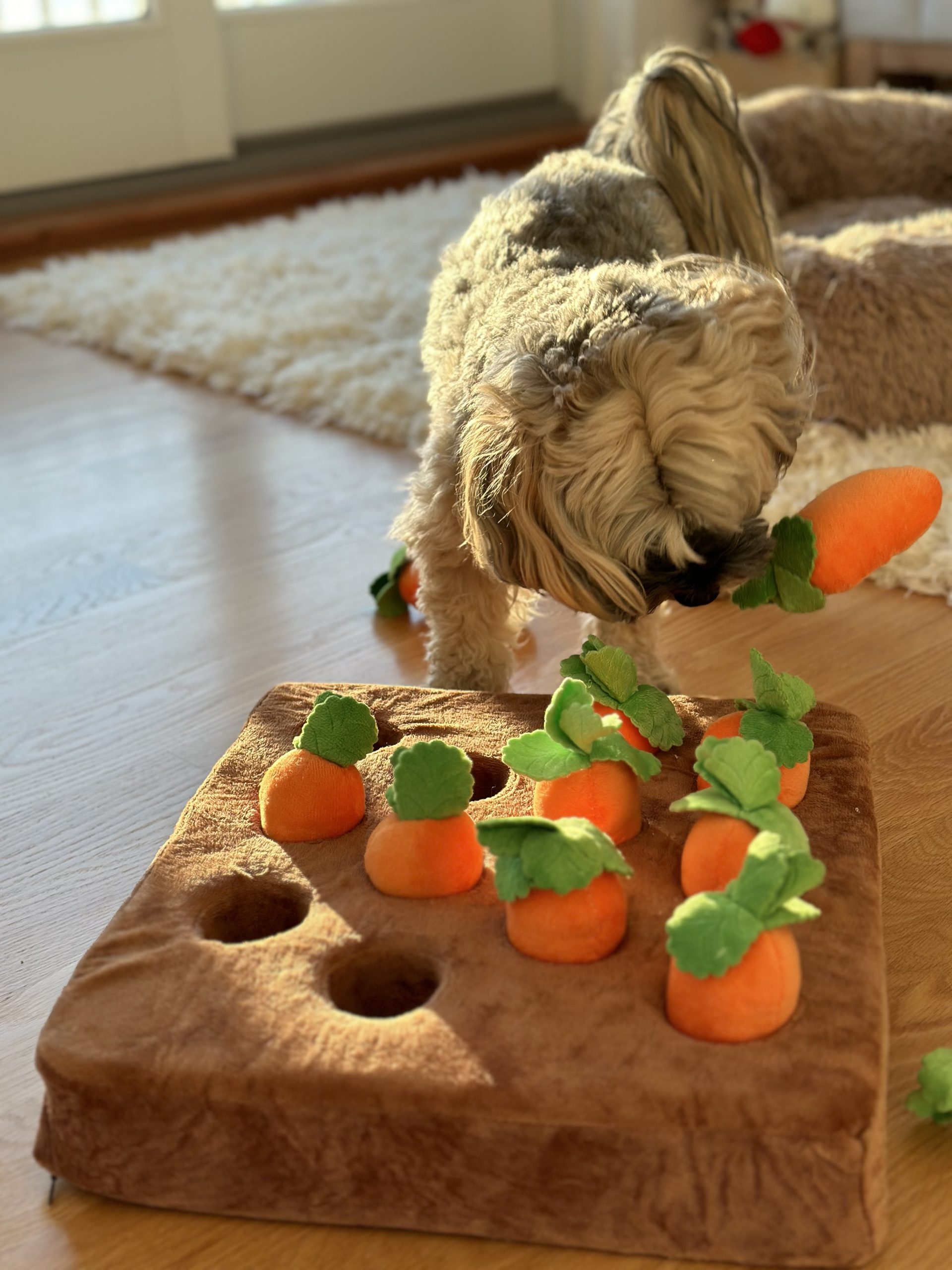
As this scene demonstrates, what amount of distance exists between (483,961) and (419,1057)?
0.41 feet

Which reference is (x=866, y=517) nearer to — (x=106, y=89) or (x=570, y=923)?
(x=570, y=923)

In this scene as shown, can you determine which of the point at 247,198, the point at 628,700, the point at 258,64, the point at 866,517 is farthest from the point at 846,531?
the point at 258,64

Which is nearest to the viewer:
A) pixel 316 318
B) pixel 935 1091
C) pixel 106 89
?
pixel 935 1091

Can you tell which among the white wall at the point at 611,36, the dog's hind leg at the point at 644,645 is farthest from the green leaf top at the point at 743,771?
the white wall at the point at 611,36

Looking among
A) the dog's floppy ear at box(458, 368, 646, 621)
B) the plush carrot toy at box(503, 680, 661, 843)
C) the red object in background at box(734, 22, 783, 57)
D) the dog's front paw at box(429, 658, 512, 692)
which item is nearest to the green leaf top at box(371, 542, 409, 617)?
the dog's front paw at box(429, 658, 512, 692)

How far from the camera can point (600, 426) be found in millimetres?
1298

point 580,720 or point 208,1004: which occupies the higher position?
point 580,720

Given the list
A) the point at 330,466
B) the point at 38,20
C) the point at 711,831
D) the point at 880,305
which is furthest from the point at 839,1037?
the point at 38,20

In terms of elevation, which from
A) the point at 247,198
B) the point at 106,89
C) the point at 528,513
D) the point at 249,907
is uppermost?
the point at 106,89

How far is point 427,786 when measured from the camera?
4.19ft

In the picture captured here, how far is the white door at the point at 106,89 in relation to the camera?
15.1 ft

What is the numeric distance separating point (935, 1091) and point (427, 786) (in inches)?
19.9

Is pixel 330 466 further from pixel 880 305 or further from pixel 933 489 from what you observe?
pixel 933 489

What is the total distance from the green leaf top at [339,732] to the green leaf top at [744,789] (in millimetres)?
344
